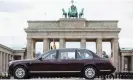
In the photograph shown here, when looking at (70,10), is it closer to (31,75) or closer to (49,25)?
(49,25)

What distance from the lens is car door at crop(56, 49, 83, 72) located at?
19.7 metres

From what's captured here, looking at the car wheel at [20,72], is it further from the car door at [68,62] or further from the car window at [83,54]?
the car window at [83,54]

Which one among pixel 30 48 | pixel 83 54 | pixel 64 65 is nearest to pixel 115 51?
pixel 30 48

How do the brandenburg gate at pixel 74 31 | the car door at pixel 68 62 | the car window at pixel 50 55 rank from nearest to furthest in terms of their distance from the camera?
the car door at pixel 68 62
the car window at pixel 50 55
the brandenburg gate at pixel 74 31

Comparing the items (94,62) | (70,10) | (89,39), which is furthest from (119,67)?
(94,62)

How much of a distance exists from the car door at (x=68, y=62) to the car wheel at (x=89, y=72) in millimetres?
352

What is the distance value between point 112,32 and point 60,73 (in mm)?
72651

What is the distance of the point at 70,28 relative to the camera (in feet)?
301

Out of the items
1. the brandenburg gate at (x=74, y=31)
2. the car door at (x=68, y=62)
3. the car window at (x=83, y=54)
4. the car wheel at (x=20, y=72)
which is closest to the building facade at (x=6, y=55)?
the brandenburg gate at (x=74, y=31)

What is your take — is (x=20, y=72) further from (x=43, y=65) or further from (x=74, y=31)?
(x=74, y=31)

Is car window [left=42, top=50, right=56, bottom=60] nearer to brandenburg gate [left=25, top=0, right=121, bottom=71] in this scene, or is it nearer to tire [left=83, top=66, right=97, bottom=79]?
tire [left=83, top=66, right=97, bottom=79]

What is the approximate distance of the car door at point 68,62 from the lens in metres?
19.7

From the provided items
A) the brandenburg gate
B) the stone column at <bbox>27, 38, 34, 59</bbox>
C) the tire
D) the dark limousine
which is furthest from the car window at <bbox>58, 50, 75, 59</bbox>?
the stone column at <bbox>27, 38, 34, 59</bbox>

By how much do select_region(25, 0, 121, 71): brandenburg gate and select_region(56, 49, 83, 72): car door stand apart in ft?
231
